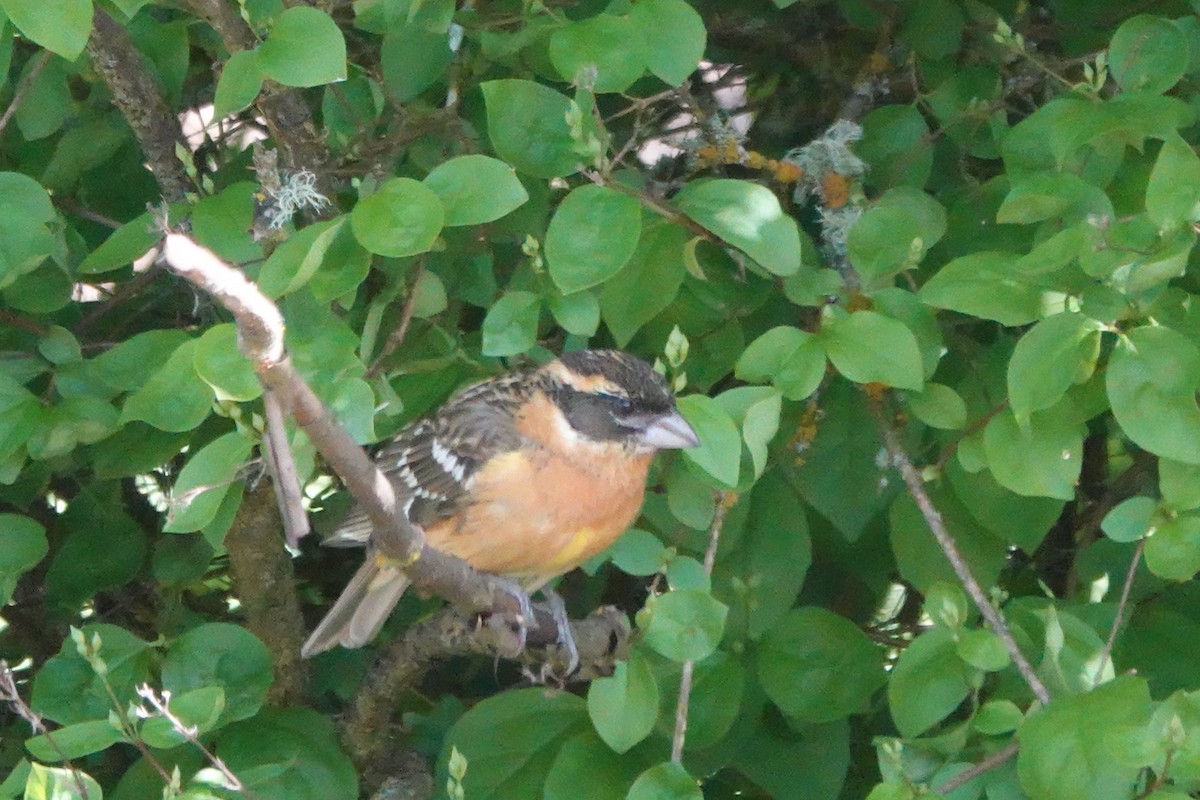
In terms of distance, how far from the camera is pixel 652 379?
3418 mm

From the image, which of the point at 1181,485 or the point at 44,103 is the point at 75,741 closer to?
the point at 44,103

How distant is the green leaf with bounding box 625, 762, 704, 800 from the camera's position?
2475 millimetres

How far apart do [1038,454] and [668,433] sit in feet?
2.86

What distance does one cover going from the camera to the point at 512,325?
2699 millimetres

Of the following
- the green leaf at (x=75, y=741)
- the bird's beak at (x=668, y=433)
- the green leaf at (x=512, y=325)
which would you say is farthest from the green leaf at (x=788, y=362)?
the green leaf at (x=75, y=741)

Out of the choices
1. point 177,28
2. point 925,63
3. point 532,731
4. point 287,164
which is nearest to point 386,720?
point 532,731

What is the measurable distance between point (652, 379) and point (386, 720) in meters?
1.02

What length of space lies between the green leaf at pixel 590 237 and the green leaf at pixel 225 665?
1.18 m

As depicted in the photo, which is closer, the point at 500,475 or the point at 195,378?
the point at 195,378

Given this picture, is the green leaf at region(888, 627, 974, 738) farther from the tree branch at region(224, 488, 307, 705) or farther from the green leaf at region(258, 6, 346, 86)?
the tree branch at region(224, 488, 307, 705)

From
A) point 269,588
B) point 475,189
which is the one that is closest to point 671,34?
point 475,189

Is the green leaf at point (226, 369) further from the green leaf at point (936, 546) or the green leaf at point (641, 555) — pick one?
the green leaf at point (936, 546)

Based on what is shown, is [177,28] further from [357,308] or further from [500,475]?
[500,475]

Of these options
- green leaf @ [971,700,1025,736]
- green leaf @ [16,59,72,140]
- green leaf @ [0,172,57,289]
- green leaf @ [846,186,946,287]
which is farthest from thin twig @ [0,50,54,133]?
green leaf @ [971,700,1025,736]
